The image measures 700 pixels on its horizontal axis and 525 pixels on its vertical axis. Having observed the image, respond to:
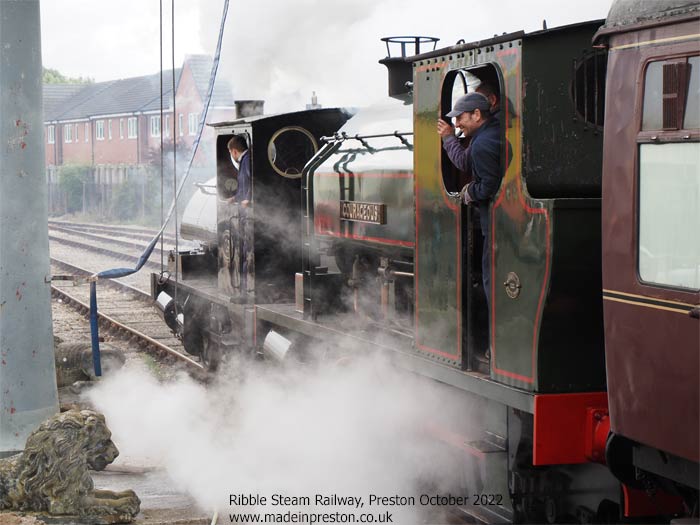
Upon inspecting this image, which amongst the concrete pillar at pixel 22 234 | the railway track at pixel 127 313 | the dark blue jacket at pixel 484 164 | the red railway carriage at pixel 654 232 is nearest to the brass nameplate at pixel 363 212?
the dark blue jacket at pixel 484 164

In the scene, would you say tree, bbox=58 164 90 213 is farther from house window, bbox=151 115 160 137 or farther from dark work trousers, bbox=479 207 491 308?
dark work trousers, bbox=479 207 491 308

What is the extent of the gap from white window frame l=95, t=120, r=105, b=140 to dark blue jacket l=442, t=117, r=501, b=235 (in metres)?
49.0

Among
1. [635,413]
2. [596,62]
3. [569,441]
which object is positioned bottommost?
[569,441]

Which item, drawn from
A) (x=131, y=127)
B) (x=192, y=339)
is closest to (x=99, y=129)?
(x=131, y=127)

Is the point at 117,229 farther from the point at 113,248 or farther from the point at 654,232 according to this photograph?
the point at 654,232

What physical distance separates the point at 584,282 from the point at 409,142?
102 inches

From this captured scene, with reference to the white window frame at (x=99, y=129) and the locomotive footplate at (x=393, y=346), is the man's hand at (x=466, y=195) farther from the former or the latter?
the white window frame at (x=99, y=129)

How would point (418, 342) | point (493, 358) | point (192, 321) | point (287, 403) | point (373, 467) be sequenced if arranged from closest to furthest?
point (493, 358), point (418, 342), point (373, 467), point (287, 403), point (192, 321)

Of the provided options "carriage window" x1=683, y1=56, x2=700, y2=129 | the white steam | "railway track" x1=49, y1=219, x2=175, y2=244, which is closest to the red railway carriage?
"carriage window" x1=683, y1=56, x2=700, y2=129

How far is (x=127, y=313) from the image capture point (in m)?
17.7

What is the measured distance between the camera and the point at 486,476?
584cm

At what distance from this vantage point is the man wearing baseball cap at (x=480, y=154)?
5.62 m

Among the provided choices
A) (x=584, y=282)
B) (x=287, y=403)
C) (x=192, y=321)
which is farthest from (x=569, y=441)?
(x=192, y=321)

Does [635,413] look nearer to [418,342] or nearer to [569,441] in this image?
[569,441]
